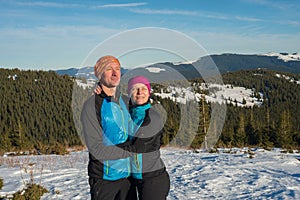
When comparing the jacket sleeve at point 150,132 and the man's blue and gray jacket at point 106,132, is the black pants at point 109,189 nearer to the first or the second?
the man's blue and gray jacket at point 106,132

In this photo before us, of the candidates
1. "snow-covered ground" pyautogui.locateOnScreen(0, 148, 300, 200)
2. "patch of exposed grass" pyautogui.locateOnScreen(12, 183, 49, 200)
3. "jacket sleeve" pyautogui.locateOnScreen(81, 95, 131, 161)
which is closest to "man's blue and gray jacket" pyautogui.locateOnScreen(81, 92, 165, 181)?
"jacket sleeve" pyautogui.locateOnScreen(81, 95, 131, 161)

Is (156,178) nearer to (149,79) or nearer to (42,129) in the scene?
(149,79)

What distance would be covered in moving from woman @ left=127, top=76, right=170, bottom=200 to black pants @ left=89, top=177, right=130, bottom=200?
12 cm

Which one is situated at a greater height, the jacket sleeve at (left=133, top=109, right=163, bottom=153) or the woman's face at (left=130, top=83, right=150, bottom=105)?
the woman's face at (left=130, top=83, right=150, bottom=105)

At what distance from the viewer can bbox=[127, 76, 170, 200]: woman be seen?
9.54ft

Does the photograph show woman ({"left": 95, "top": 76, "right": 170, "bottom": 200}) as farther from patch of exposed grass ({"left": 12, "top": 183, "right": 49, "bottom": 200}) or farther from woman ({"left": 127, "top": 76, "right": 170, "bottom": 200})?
patch of exposed grass ({"left": 12, "top": 183, "right": 49, "bottom": 200})

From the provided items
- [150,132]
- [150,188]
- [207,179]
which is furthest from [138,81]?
[207,179]

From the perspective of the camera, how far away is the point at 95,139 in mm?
2838

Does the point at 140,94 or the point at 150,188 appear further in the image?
the point at 150,188

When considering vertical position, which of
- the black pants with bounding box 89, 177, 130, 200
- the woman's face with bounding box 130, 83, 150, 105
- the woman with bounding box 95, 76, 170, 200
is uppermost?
the woman's face with bounding box 130, 83, 150, 105

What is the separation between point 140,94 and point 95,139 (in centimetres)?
60

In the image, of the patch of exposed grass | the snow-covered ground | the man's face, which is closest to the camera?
the man's face

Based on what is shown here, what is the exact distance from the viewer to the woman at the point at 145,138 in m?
2.91

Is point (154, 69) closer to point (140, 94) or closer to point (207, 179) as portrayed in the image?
point (140, 94)
